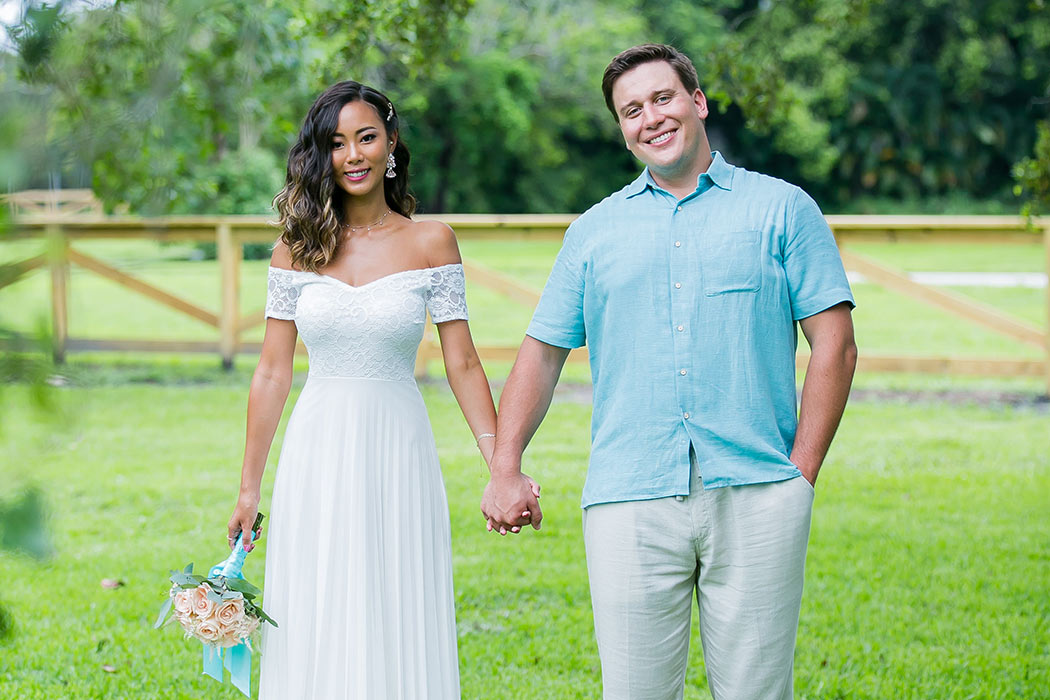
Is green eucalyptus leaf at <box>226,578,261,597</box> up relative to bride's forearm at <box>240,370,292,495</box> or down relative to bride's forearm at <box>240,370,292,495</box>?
down

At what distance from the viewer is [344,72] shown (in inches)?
243

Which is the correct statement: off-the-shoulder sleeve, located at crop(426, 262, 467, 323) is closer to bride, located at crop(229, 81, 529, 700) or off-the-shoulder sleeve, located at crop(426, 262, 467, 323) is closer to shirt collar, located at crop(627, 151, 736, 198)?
bride, located at crop(229, 81, 529, 700)

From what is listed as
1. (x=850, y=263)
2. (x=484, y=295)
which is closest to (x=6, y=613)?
(x=850, y=263)

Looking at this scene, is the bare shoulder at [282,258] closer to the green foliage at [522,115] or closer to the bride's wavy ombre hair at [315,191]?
the bride's wavy ombre hair at [315,191]

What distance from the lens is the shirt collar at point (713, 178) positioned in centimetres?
266

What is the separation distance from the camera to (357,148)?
3162 millimetres

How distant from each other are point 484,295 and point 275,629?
1300cm

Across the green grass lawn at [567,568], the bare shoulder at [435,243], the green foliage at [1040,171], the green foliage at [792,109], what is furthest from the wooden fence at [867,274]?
the green foliage at [792,109]

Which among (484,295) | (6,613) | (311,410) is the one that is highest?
(6,613)

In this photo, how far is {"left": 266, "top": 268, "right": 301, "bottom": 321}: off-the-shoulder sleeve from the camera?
10.5 feet

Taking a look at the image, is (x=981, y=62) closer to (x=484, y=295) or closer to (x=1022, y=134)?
(x=1022, y=134)

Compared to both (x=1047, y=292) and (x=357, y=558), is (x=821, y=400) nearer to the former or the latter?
(x=357, y=558)

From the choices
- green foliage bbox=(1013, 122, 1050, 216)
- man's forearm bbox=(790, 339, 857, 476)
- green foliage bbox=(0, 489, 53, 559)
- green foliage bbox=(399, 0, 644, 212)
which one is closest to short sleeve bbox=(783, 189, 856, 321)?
man's forearm bbox=(790, 339, 857, 476)

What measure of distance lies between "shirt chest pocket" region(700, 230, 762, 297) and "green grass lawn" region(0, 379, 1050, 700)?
1322 millimetres
